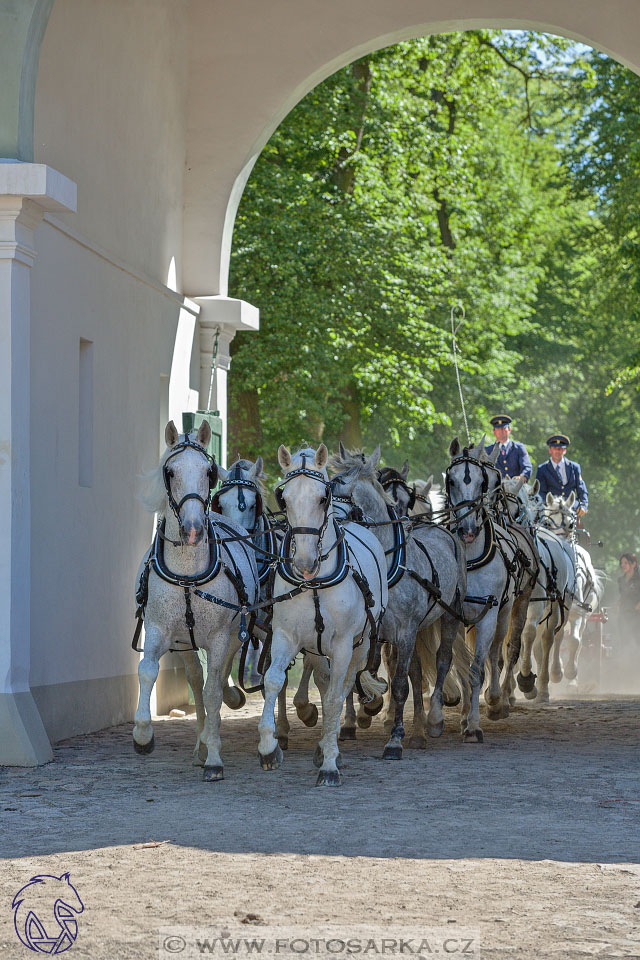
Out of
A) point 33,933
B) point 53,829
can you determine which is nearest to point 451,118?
point 53,829

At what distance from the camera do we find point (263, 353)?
23.1 meters

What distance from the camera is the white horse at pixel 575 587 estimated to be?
16703mm

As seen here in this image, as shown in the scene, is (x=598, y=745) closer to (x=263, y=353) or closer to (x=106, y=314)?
(x=106, y=314)

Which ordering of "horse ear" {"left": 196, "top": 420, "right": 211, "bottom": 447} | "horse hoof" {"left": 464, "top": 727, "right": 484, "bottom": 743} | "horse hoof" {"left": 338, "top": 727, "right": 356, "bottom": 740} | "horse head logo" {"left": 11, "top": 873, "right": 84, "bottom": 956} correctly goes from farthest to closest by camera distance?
"horse hoof" {"left": 338, "top": 727, "right": 356, "bottom": 740}, "horse hoof" {"left": 464, "top": 727, "right": 484, "bottom": 743}, "horse ear" {"left": 196, "top": 420, "right": 211, "bottom": 447}, "horse head logo" {"left": 11, "top": 873, "right": 84, "bottom": 956}

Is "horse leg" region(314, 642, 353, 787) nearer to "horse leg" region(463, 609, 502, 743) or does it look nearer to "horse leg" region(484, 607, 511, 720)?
"horse leg" region(463, 609, 502, 743)

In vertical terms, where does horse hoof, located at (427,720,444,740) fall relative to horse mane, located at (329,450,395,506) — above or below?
below

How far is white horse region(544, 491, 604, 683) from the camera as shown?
16.7 metres

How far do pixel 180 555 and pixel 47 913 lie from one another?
11.7 ft

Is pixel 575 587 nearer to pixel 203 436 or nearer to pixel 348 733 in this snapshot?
pixel 348 733

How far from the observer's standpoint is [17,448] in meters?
10.1

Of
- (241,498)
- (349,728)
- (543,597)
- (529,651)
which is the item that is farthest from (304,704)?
(529,651)

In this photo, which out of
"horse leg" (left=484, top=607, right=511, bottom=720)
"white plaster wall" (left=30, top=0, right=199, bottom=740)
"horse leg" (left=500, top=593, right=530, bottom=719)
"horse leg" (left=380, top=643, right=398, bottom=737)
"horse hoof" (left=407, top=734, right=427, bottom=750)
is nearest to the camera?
"horse hoof" (left=407, top=734, right=427, bottom=750)

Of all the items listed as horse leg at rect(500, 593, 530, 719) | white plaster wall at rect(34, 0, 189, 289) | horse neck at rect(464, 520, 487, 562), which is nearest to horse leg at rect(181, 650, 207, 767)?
horse neck at rect(464, 520, 487, 562)

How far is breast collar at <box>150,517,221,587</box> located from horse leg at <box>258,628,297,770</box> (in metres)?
0.57
